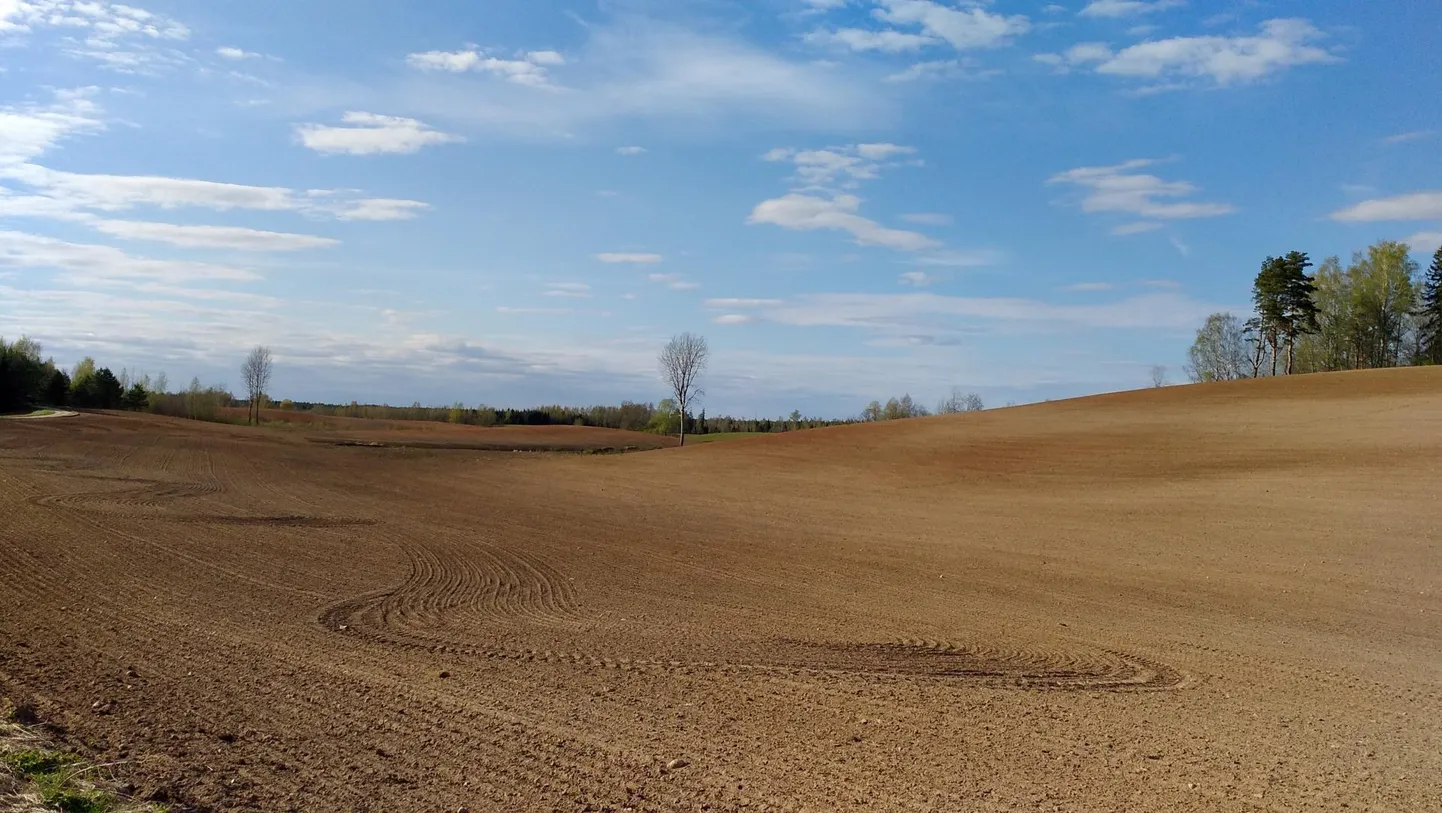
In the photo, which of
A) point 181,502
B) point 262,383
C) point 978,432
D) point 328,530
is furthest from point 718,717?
point 262,383

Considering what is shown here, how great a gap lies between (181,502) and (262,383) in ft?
267

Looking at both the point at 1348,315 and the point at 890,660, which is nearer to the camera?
the point at 890,660

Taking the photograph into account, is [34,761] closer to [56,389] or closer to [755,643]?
[755,643]

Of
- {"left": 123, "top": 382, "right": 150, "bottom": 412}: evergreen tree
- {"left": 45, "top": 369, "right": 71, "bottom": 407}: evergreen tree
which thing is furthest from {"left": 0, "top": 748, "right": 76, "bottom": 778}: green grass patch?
{"left": 123, "top": 382, "right": 150, "bottom": 412}: evergreen tree

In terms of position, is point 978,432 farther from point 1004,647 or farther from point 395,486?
point 1004,647

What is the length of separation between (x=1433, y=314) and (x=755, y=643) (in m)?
77.8

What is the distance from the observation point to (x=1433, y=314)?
225ft

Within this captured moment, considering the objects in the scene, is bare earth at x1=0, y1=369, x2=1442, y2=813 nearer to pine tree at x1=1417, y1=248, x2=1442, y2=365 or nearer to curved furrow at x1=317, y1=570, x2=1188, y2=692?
curved furrow at x1=317, y1=570, x2=1188, y2=692

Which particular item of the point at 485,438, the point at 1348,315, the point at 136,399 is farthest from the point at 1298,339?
the point at 136,399

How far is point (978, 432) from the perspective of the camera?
3941 centimetres

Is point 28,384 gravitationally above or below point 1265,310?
below

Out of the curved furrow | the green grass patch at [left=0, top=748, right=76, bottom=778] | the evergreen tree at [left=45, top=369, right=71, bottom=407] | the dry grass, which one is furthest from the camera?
the evergreen tree at [left=45, top=369, right=71, bottom=407]

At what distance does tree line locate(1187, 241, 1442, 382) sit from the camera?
65438 millimetres

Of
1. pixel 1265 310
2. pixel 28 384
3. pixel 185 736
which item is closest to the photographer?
pixel 185 736
